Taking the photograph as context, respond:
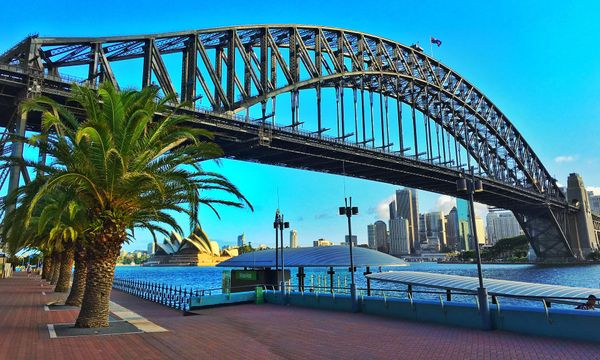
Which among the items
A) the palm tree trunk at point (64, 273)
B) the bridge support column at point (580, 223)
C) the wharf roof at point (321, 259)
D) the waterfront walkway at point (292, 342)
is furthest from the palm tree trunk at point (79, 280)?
the bridge support column at point (580, 223)

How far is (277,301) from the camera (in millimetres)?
25797

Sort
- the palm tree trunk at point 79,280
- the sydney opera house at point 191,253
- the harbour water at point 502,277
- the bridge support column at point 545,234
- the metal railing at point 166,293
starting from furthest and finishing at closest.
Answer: the sydney opera house at point 191,253, the bridge support column at point 545,234, the harbour water at point 502,277, the metal railing at point 166,293, the palm tree trunk at point 79,280

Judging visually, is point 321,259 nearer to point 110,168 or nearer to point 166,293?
point 166,293

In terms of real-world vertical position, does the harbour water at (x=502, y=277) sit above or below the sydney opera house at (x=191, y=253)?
below

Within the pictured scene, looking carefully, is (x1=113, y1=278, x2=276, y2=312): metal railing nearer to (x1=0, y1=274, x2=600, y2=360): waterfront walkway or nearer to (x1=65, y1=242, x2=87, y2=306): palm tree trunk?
(x1=65, y1=242, x2=87, y2=306): palm tree trunk

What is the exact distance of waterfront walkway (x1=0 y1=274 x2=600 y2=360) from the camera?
1129 centimetres

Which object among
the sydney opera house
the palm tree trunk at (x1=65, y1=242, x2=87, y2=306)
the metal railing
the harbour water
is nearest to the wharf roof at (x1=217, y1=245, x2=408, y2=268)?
the harbour water

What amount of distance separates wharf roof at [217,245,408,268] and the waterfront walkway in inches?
596

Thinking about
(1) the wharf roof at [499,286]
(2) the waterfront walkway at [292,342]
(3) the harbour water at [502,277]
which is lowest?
(3) the harbour water at [502,277]

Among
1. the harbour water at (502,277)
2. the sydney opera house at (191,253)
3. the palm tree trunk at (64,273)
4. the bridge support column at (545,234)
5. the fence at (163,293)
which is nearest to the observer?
the fence at (163,293)

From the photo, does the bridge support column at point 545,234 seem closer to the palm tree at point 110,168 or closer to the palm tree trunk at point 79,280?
the palm tree trunk at point 79,280

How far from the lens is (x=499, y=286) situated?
58.6ft

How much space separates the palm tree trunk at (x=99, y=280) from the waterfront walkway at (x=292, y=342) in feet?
4.69

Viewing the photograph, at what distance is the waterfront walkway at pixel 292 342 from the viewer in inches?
444
